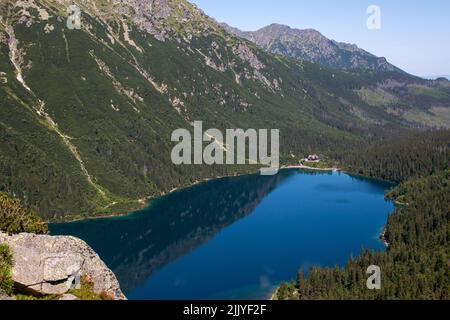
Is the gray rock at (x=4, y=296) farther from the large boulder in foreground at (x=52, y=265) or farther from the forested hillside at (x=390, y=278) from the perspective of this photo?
the forested hillside at (x=390, y=278)

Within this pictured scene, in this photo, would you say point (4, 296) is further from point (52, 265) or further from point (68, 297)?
point (52, 265)

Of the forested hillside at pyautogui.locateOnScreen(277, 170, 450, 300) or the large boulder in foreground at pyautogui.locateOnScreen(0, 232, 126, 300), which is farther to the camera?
the forested hillside at pyautogui.locateOnScreen(277, 170, 450, 300)

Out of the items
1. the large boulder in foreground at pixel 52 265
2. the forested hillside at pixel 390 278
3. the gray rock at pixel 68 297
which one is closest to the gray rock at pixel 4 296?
the large boulder in foreground at pixel 52 265

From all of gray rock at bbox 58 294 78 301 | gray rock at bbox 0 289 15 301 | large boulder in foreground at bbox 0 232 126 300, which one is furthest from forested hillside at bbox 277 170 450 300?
gray rock at bbox 0 289 15 301

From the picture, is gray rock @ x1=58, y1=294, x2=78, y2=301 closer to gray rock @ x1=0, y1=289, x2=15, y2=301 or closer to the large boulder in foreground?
the large boulder in foreground

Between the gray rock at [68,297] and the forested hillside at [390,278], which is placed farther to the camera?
the forested hillside at [390,278]

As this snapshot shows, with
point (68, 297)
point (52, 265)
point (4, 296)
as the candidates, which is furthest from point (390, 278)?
point (4, 296)
